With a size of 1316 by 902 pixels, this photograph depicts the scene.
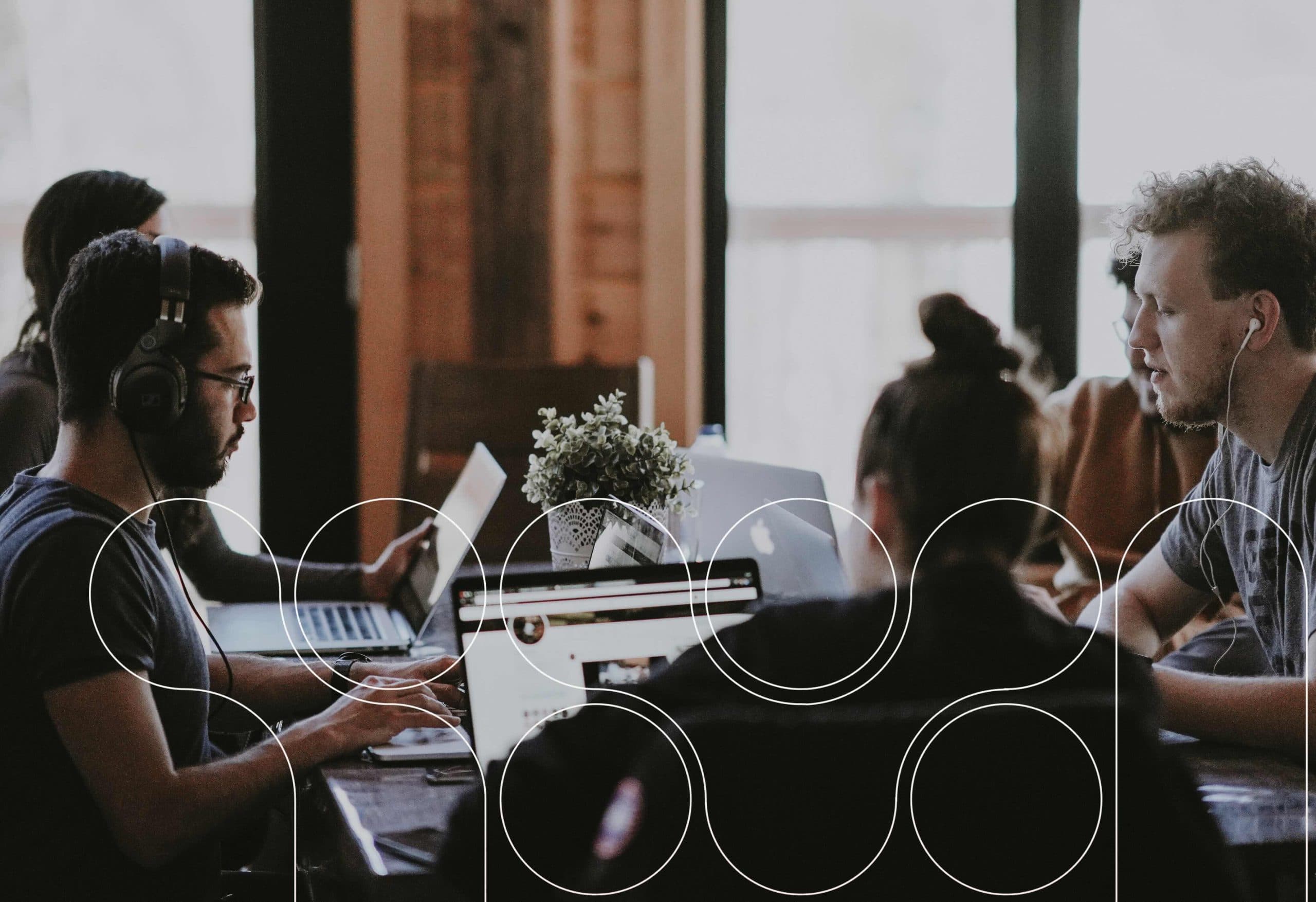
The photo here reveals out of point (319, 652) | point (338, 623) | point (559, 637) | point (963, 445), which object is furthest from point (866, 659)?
point (338, 623)

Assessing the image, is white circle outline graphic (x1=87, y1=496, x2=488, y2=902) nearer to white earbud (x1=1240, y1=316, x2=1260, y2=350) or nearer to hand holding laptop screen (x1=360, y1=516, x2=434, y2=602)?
hand holding laptop screen (x1=360, y1=516, x2=434, y2=602)

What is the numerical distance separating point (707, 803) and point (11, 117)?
2842 millimetres

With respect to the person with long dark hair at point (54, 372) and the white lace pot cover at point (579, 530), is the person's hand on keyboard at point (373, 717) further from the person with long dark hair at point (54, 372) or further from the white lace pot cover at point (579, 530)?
the person with long dark hair at point (54, 372)

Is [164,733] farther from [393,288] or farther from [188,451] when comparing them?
[393,288]

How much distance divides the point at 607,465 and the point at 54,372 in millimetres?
853

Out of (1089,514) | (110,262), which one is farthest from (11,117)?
(1089,514)

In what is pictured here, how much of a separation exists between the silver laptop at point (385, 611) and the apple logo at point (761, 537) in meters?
0.35

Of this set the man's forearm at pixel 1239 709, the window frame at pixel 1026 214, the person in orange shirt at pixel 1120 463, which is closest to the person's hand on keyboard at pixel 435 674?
the man's forearm at pixel 1239 709

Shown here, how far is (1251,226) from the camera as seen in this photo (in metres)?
1.30

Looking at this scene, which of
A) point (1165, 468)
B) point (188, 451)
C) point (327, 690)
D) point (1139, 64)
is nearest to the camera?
point (188, 451)

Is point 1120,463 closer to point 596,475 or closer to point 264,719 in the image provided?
point 596,475

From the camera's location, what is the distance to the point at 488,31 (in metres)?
2.97

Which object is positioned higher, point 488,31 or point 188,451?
point 488,31

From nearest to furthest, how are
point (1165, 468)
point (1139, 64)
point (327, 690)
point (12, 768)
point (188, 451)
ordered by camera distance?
point (12, 768), point (188, 451), point (327, 690), point (1165, 468), point (1139, 64)
